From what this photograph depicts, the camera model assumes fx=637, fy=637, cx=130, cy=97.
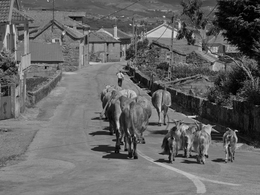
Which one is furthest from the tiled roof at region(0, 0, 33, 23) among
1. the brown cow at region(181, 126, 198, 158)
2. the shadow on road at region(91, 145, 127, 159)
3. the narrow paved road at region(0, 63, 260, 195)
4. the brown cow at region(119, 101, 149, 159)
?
the brown cow at region(181, 126, 198, 158)

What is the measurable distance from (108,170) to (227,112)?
39.6ft

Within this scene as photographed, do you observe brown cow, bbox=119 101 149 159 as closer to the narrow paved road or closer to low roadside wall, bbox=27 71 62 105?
the narrow paved road

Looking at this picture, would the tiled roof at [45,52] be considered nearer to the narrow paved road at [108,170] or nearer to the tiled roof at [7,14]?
the tiled roof at [7,14]

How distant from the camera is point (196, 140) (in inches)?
784

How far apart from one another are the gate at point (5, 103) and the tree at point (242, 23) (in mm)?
11959

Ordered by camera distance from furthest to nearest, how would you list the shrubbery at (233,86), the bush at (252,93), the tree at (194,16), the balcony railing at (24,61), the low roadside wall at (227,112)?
1. the tree at (194,16)
2. the balcony railing at (24,61)
3. the shrubbery at (233,86)
4. the bush at (252,93)
5. the low roadside wall at (227,112)

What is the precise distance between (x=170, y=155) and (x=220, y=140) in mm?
7127

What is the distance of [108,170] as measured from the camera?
59.4ft

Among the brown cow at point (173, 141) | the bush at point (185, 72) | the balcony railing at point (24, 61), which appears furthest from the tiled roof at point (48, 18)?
the brown cow at point (173, 141)

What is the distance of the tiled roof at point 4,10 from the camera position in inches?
1618

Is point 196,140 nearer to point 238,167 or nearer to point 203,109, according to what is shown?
point 238,167

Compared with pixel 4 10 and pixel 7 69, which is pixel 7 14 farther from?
pixel 7 69

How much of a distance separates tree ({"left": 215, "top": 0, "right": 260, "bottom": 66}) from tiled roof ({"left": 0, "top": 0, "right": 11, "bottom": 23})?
56.7ft

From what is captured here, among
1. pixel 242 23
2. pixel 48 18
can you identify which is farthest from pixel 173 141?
pixel 48 18
